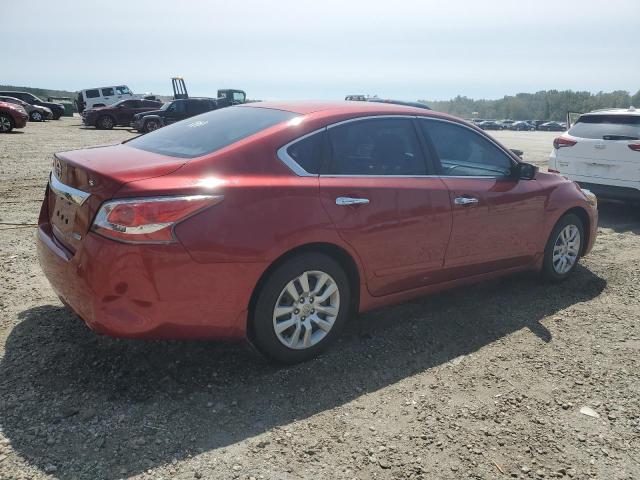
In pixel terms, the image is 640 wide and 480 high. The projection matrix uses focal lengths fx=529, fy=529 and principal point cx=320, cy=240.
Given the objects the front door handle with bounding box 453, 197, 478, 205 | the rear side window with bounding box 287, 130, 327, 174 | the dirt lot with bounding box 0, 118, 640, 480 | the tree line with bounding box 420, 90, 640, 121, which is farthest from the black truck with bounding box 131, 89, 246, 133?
the tree line with bounding box 420, 90, 640, 121

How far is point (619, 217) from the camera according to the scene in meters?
8.28

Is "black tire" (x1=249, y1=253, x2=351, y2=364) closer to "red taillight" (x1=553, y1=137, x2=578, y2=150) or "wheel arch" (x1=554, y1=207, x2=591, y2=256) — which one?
"wheel arch" (x1=554, y1=207, x2=591, y2=256)

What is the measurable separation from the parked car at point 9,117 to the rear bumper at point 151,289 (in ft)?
64.7

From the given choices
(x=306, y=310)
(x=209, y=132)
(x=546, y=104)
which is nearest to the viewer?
(x=306, y=310)

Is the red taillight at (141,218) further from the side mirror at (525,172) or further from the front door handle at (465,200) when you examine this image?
the side mirror at (525,172)

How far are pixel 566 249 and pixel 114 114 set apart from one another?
85.8 feet

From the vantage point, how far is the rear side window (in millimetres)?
3238

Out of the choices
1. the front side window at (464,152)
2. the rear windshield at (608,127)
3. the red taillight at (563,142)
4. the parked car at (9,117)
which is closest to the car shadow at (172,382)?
the front side window at (464,152)

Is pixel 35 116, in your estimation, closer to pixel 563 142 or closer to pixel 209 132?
pixel 563 142

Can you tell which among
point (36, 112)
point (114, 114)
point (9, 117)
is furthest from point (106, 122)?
point (36, 112)

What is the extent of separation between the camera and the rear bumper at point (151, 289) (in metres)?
2.69

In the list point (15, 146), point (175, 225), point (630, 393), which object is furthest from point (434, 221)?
point (15, 146)

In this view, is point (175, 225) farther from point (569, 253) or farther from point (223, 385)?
point (569, 253)

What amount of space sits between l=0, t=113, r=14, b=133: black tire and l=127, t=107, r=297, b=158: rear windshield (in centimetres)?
1896
